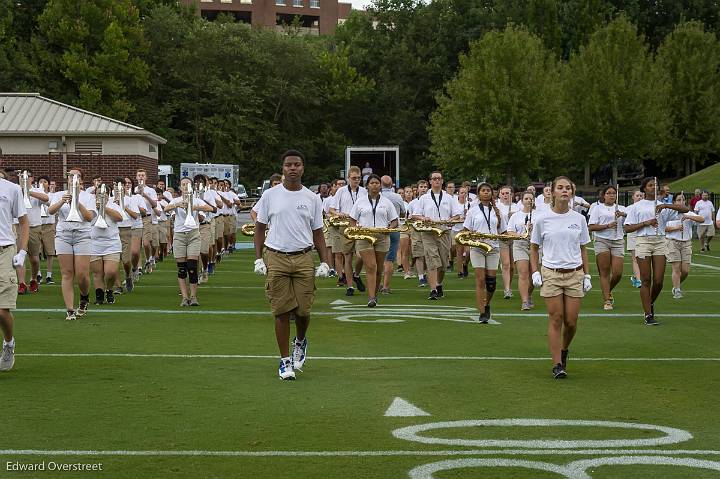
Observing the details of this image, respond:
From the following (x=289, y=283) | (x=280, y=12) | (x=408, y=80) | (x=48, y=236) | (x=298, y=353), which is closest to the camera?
(x=289, y=283)

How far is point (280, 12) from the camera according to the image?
134000 mm

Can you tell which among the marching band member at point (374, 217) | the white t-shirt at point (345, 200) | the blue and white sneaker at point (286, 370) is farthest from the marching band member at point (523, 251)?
the blue and white sneaker at point (286, 370)

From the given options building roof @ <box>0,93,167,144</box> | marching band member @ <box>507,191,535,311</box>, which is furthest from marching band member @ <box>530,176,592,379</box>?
building roof @ <box>0,93,167,144</box>

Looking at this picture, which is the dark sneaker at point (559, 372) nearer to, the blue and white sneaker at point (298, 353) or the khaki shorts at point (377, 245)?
the blue and white sneaker at point (298, 353)

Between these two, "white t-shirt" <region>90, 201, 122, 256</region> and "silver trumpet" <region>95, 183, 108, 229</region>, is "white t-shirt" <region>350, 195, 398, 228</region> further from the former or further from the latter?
"silver trumpet" <region>95, 183, 108, 229</region>

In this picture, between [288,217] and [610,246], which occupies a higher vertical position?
[288,217]

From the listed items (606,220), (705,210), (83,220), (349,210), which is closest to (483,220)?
(606,220)

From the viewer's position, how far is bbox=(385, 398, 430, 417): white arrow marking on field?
970 cm

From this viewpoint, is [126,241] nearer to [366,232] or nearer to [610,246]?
[366,232]

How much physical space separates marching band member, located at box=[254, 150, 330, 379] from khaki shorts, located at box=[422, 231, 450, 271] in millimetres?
9360

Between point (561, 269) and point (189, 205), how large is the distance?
8.34 meters

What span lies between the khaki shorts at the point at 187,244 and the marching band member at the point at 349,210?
3457mm

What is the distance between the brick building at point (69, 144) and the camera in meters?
46.7

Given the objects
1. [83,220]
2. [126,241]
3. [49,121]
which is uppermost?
[49,121]
